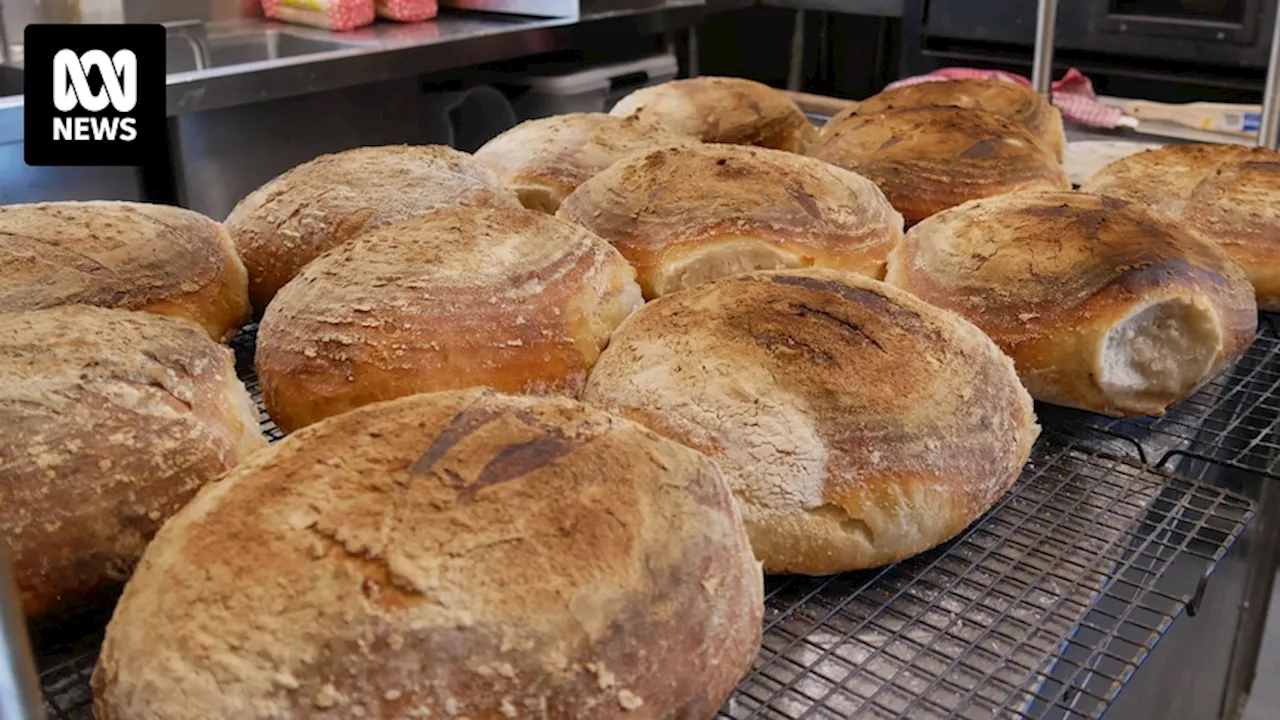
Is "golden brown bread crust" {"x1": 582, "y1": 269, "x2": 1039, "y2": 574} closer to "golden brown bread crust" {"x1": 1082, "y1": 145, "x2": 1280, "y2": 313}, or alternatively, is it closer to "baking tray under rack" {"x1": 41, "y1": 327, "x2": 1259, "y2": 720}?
"baking tray under rack" {"x1": 41, "y1": 327, "x2": 1259, "y2": 720}

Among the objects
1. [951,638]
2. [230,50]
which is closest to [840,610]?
[951,638]

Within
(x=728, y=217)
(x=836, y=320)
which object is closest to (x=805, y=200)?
(x=728, y=217)

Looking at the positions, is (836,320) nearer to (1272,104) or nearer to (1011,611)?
(1011,611)

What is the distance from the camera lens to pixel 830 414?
0.97m

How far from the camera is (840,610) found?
0.96 meters

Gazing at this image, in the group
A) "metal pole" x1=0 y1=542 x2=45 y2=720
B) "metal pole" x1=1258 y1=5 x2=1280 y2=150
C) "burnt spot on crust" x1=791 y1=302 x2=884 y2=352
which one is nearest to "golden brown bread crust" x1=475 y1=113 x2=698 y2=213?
"burnt spot on crust" x1=791 y1=302 x2=884 y2=352

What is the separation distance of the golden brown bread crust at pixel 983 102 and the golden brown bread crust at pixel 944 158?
130 millimetres

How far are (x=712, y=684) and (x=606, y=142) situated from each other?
107cm

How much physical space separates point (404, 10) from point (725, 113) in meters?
1.46

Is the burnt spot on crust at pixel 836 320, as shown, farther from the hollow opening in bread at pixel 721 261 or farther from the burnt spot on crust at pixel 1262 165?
the burnt spot on crust at pixel 1262 165

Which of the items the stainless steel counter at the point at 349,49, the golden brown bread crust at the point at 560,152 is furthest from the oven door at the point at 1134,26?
the golden brown bread crust at the point at 560,152

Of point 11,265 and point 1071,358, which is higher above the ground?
point 11,265

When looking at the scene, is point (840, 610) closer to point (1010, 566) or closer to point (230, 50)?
point (1010, 566)

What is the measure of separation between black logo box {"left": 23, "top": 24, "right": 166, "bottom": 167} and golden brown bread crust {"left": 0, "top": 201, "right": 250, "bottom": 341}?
200 mm
